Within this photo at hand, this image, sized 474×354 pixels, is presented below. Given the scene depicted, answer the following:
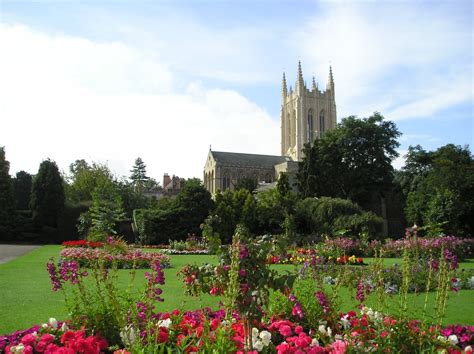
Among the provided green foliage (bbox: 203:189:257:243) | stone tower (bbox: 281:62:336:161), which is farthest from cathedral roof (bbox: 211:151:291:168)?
green foliage (bbox: 203:189:257:243)

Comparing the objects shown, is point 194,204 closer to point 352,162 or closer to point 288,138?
point 352,162

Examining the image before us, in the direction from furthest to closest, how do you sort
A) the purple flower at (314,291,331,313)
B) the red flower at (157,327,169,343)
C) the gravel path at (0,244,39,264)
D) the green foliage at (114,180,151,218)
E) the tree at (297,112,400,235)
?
1. the tree at (297,112,400,235)
2. the green foliage at (114,180,151,218)
3. the gravel path at (0,244,39,264)
4. the purple flower at (314,291,331,313)
5. the red flower at (157,327,169,343)

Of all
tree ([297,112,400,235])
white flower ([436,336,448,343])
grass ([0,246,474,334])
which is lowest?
grass ([0,246,474,334])

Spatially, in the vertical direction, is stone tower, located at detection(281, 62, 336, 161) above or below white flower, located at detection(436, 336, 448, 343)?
above

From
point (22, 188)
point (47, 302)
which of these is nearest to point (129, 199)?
point (22, 188)

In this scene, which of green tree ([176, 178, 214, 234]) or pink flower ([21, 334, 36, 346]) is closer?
pink flower ([21, 334, 36, 346])

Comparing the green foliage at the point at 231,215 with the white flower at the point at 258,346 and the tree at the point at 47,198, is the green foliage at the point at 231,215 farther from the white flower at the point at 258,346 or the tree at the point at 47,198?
the white flower at the point at 258,346

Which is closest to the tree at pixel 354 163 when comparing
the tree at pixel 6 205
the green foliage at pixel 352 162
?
the green foliage at pixel 352 162

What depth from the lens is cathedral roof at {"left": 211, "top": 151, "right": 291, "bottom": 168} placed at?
79.4 meters

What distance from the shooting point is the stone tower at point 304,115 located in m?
90.3

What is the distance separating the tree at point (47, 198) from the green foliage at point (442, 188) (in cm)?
2528

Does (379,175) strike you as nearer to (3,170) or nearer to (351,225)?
(351,225)

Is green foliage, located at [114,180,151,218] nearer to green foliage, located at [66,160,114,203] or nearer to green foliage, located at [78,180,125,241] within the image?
green foliage, located at [66,160,114,203]

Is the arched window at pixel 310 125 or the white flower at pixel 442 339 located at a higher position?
the arched window at pixel 310 125
